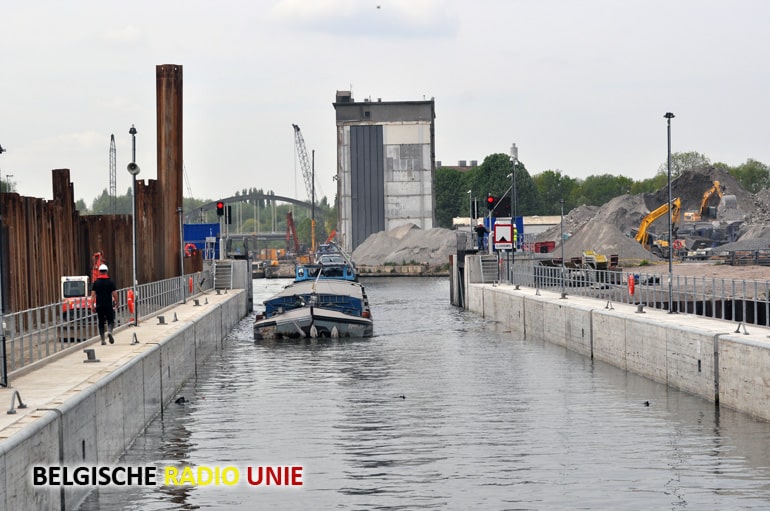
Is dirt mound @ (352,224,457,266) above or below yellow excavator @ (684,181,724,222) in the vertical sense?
below

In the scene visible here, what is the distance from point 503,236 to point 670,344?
35.1 meters

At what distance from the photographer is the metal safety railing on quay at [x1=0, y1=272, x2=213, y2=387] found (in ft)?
→ 83.1

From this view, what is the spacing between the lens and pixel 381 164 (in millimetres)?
159875

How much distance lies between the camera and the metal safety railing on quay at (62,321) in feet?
83.1

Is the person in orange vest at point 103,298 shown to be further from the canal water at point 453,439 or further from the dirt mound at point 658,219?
the dirt mound at point 658,219

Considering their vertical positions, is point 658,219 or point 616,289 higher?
point 658,219

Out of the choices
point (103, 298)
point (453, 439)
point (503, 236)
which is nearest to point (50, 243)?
point (103, 298)

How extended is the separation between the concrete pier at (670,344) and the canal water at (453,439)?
0.54 m

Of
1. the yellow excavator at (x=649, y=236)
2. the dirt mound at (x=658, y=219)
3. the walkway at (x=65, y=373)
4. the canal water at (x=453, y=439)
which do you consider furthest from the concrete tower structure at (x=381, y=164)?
the walkway at (x=65, y=373)

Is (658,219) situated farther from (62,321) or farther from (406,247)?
(62,321)

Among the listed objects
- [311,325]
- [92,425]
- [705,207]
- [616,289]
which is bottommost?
[311,325]

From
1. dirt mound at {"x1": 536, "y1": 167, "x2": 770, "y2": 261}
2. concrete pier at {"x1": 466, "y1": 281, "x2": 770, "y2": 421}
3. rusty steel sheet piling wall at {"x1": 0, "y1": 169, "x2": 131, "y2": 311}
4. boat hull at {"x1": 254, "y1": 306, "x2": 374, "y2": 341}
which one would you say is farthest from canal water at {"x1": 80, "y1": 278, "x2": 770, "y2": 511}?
dirt mound at {"x1": 536, "y1": 167, "x2": 770, "y2": 261}

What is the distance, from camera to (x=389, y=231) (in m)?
164

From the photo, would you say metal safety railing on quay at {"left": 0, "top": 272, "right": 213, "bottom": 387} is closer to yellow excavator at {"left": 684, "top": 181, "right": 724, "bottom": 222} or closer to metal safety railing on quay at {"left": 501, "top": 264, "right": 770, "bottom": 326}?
metal safety railing on quay at {"left": 501, "top": 264, "right": 770, "bottom": 326}
